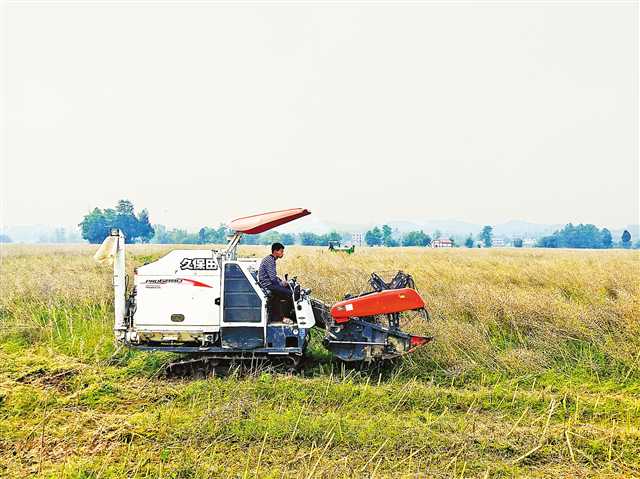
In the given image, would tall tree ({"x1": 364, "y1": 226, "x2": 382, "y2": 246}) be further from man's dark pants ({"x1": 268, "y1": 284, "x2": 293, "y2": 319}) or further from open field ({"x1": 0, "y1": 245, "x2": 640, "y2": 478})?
man's dark pants ({"x1": 268, "y1": 284, "x2": 293, "y2": 319})

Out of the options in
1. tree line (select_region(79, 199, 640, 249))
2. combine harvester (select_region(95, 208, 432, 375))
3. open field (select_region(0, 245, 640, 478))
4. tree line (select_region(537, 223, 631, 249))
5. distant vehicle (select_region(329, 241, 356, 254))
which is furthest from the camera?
tree line (select_region(537, 223, 631, 249))

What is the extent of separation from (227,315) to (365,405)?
222cm

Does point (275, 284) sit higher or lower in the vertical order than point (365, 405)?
higher

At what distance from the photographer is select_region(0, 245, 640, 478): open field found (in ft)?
16.1

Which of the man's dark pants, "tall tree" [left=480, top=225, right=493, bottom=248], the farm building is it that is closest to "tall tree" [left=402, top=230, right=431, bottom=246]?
the farm building

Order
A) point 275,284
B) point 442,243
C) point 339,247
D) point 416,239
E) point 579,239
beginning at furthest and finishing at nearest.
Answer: point 579,239, point 416,239, point 442,243, point 339,247, point 275,284

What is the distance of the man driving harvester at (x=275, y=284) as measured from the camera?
7277mm

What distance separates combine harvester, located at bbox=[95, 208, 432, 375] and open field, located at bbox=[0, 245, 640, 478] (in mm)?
397

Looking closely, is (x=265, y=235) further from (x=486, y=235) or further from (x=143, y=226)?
(x=486, y=235)

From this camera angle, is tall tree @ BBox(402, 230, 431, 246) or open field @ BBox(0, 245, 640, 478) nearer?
open field @ BBox(0, 245, 640, 478)

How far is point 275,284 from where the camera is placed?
732 cm

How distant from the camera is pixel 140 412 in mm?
6117

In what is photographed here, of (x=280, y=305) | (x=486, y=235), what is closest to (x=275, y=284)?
(x=280, y=305)

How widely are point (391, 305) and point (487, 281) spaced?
6.34 meters
